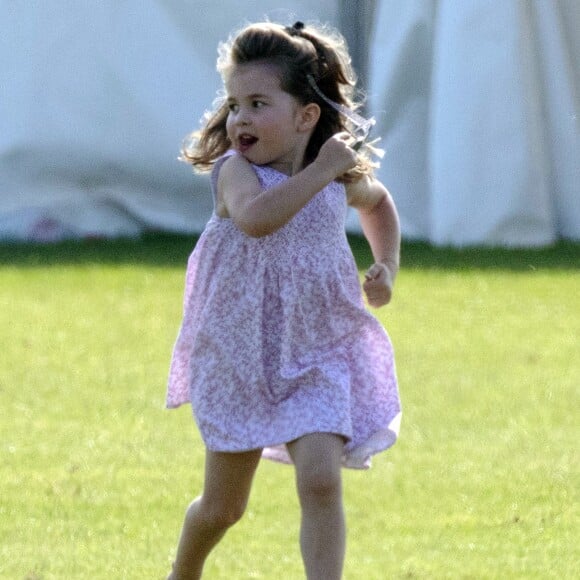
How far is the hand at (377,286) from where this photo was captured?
3.98 meters

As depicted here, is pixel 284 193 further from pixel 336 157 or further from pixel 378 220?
pixel 378 220

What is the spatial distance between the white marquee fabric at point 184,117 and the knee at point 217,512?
26.4 ft

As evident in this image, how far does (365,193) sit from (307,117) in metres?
0.28

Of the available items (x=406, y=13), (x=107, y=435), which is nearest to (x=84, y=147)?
(x=406, y=13)

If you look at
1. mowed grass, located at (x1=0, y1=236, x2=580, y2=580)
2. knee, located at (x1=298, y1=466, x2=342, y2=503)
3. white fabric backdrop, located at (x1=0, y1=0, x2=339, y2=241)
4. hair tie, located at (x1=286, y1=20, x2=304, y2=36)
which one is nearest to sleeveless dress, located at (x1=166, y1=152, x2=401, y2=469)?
knee, located at (x1=298, y1=466, x2=342, y2=503)

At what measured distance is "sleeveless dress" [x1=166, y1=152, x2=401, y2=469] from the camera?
3795 millimetres

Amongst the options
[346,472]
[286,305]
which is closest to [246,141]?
[286,305]

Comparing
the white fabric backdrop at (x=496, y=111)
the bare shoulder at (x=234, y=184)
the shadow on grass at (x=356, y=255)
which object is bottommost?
the shadow on grass at (x=356, y=255)

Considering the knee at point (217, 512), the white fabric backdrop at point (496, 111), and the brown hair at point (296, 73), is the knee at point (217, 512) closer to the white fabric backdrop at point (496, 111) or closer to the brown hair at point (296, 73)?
the brown hair at point (296, 73)

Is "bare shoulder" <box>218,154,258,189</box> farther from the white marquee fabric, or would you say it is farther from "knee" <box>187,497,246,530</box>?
the white marquee fabric

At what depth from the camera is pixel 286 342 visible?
3.81 meters

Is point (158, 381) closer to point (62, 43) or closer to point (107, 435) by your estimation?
point (107, 435)

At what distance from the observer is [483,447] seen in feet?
19.5

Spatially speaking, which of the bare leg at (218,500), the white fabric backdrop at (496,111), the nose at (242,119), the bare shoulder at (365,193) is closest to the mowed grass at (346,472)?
the bare leg at (218,500)
